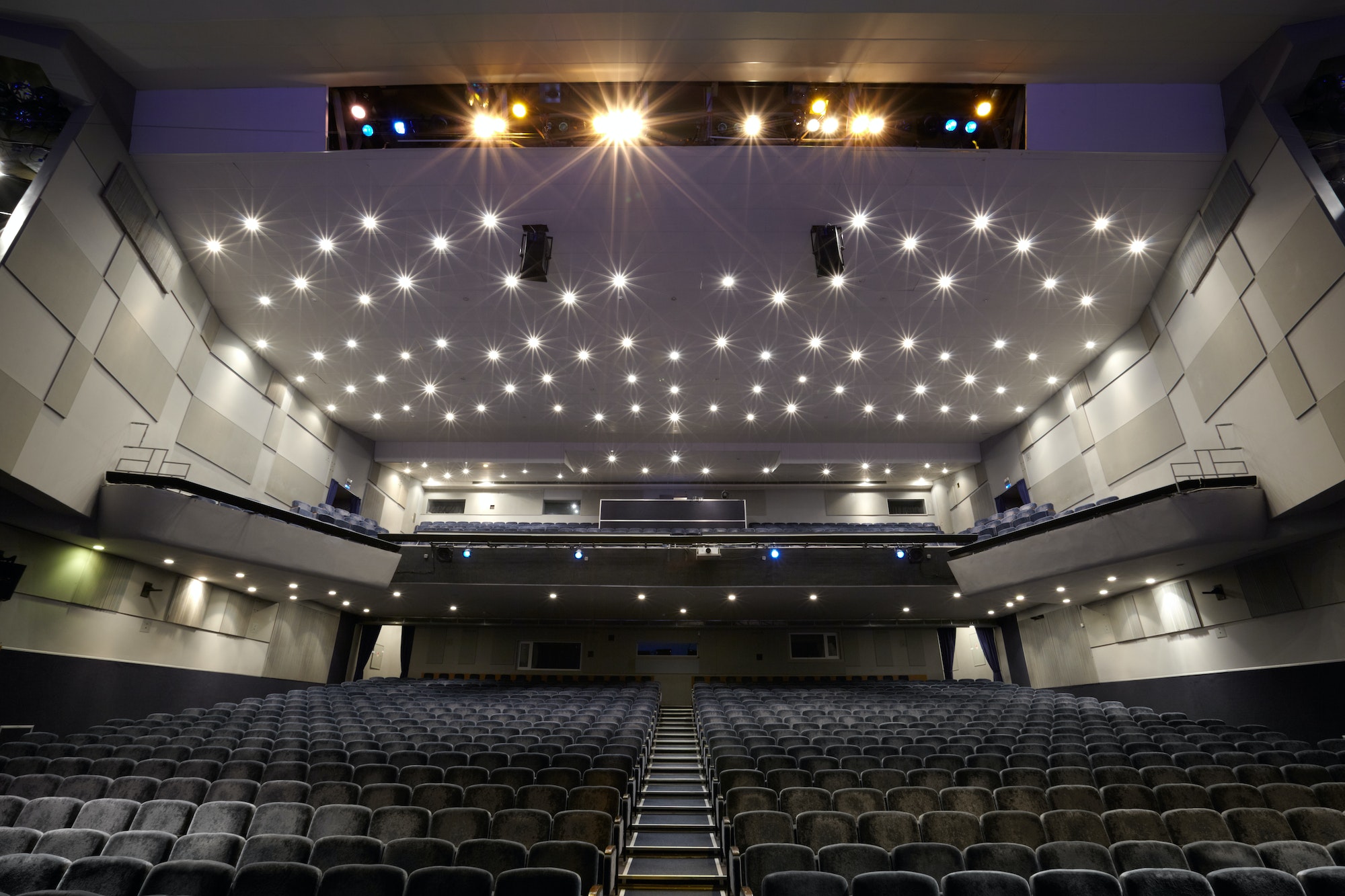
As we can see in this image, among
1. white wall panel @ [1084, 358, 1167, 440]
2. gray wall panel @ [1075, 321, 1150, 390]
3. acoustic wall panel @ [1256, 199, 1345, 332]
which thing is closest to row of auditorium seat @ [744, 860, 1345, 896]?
acoustic wall panel @ [1256, 199, 1345, 332]

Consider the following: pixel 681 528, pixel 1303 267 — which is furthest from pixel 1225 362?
pixel 681 528

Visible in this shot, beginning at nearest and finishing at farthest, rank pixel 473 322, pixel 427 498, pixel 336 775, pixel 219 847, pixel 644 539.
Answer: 1. pixel 219 847
2. pixel 336 775
3. pixel 473 322
4. pixel 644 539
5. pixel 427 498

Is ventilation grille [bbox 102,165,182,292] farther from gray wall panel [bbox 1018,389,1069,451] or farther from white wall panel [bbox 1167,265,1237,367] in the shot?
gray wall panel [bbox 1018,389,1069,451]

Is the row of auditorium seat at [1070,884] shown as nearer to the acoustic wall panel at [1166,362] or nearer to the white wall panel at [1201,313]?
the white wall panel at [1201,313]

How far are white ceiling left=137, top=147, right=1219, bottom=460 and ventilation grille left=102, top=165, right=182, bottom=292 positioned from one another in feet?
0.75

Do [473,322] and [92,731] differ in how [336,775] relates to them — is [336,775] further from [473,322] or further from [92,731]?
[473,322]

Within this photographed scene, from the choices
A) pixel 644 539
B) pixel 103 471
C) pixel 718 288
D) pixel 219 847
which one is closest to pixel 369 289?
pixel 103 471

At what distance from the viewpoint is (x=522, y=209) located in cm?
870

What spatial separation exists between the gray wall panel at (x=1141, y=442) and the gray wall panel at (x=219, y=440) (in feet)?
50.5

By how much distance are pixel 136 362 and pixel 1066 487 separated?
15.6m

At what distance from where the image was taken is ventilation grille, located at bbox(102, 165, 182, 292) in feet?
25.2

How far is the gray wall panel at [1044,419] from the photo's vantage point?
12.8 meters

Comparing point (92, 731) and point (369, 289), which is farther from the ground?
point (369, 289)

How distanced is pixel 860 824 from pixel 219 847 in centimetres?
346
